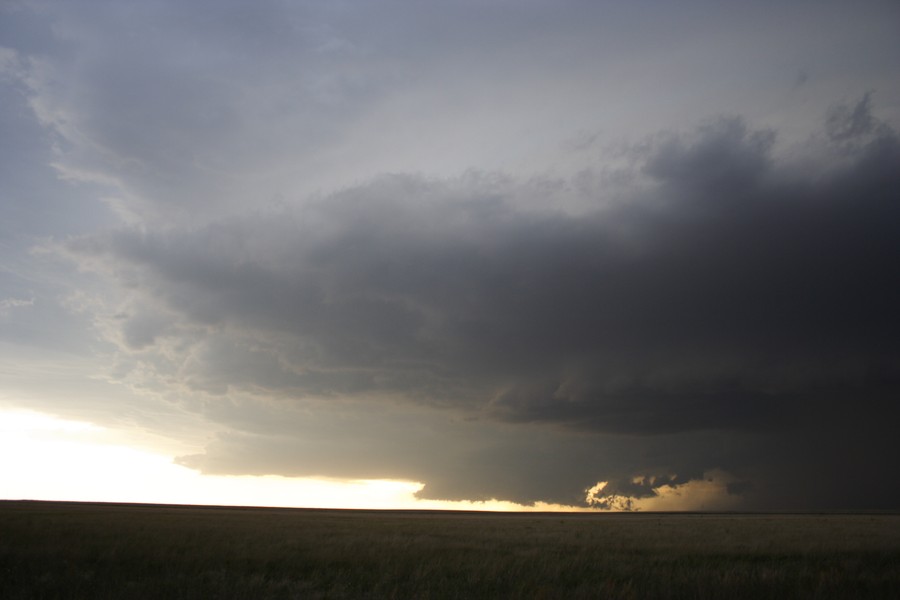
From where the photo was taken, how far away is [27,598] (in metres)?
13.8

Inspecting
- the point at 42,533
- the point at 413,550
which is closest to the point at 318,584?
the point at 413,550

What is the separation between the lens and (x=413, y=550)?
84.2ft

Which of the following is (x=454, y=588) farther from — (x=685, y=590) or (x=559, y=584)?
(x=685, y=590)

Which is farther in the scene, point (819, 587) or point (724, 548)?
point (724, 548)

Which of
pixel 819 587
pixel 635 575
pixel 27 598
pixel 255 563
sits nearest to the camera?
pixel 27 598

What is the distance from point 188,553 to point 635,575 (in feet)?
52.5

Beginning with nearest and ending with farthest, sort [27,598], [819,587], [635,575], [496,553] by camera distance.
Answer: [27,598] → [819,587] → [635,575] → [496,553]

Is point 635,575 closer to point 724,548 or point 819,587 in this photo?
point 819,587

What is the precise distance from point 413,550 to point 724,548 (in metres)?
15.0

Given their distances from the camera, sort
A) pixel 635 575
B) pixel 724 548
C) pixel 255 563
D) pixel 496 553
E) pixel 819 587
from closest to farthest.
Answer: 1. pixel 819 587
2. pixel 635 575
3. pixel 255 563
4. pixel 496 553
5. pixel 724 548

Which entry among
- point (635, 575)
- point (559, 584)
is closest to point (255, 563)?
point (559, 584)

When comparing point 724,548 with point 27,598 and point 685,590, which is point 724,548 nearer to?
point 685,590

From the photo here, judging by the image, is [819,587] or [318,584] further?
[318,584]

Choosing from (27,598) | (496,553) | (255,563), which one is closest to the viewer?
(27,598)
